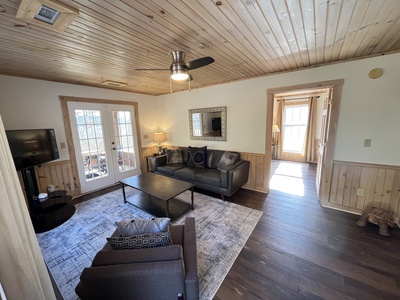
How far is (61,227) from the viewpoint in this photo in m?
2.48

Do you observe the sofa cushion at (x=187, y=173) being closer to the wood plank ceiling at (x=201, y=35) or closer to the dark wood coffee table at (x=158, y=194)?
the dark wood coffee table at (x=158, y=194)

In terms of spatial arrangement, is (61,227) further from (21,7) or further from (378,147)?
(378,147)

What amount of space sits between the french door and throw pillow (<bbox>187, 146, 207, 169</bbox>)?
1664 mm

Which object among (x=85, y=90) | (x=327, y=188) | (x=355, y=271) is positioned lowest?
(x=355, y=271)

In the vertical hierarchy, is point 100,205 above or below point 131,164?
below

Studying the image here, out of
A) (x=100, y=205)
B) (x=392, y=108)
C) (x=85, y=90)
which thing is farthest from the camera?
(x=85, y=90)

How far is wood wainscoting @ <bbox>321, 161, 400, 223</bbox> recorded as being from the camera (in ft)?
7.85

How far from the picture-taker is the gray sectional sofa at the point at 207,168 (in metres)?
3.11

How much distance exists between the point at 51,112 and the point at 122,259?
3.42 m

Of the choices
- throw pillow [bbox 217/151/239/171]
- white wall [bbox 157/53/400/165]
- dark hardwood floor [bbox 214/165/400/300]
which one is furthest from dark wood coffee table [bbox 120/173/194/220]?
white wall [bbox 157/53/400/165]

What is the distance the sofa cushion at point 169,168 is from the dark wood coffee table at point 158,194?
56cm

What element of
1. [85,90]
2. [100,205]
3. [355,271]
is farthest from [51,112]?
[355,271]

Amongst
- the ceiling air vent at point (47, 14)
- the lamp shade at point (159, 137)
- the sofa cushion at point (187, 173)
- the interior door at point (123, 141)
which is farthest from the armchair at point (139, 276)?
the lamp shade at point (159, 137)

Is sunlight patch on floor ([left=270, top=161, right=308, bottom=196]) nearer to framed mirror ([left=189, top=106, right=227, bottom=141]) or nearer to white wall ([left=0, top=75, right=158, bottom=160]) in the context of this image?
framed mirror ([left=189, top=106, right=227, bottom=141])
